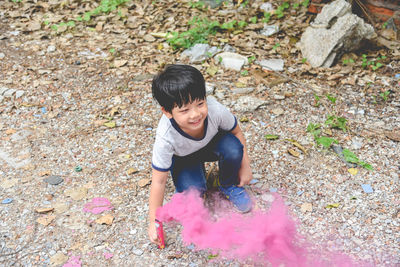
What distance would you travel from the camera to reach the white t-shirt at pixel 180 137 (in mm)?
1769

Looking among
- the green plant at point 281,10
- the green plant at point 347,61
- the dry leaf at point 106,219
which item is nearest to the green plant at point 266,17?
the green plant at point 281,10

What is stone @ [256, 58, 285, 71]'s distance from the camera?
323cm

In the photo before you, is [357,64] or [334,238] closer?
[334,238]

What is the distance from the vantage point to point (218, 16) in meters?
3.98

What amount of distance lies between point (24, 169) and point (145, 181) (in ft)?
2.79

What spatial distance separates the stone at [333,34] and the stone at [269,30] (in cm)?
37

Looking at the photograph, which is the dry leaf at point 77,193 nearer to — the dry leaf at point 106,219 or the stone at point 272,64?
the dry leaf at point 106,219

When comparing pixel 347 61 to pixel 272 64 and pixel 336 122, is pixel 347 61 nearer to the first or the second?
pixel 272 64

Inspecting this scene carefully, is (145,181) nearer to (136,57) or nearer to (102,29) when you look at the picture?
(136,57)

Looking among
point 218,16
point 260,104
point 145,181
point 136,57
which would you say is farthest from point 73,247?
point 218,16

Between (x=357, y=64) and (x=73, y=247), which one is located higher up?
(x=357, y=64)

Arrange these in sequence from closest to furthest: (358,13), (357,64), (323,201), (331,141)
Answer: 1. (323,201)
2. (331,141)
3. (357,64)
4. (358,13)

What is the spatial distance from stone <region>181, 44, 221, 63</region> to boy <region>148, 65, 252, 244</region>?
5.22 feet

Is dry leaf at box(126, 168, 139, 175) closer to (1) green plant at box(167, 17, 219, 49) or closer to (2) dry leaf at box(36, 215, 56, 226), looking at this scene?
(2) dry leaf at box(36, 215, 56, 226)
